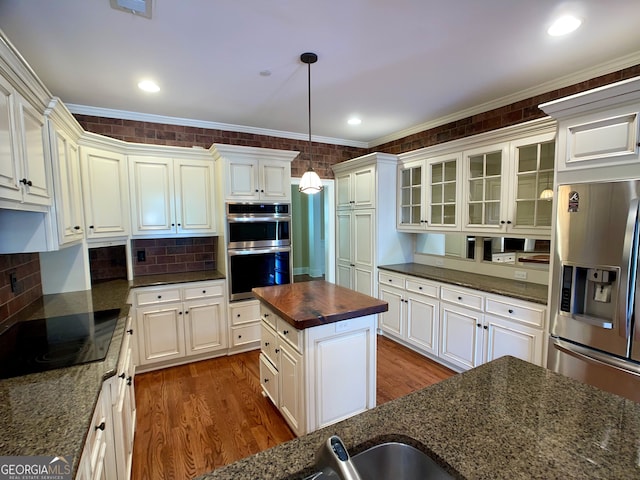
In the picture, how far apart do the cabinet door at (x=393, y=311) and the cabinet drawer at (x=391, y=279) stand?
0.20 ft

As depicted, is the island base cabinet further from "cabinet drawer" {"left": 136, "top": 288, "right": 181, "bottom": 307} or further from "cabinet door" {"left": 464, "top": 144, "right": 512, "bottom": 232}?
"cabinet drawer" {"left": 136, "top": 288, "right": 181, "bottom": 307}

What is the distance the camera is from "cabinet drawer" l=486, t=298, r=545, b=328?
237 centimetres

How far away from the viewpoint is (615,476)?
0.73 meters

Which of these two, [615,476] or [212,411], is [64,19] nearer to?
[212,411]

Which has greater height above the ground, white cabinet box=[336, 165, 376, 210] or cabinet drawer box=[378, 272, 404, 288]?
white cabinet box=[336, 165, 376, 210]

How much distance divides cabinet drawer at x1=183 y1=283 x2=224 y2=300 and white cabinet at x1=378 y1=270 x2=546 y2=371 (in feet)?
6.22

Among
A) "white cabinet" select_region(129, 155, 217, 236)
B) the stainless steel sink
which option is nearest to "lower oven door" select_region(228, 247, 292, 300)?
"white cabinet" select_region(129, 155, 217, 236)

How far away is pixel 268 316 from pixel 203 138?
240cm

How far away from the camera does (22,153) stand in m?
1.59

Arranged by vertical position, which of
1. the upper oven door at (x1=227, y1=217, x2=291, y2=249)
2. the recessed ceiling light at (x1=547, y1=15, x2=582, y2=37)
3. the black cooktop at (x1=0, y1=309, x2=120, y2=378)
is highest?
the recessed ceiling light at (x1=547, y1=15, x2=582, y2=37)

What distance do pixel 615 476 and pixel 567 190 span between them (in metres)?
1.86

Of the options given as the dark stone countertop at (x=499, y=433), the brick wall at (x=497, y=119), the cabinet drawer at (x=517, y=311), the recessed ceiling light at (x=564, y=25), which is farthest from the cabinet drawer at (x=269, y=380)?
the brick wall at (x=497, y=119)

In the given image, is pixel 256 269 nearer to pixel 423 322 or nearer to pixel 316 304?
pixel 316 304

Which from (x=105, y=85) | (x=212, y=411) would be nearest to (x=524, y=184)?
(x=212, y=411)
